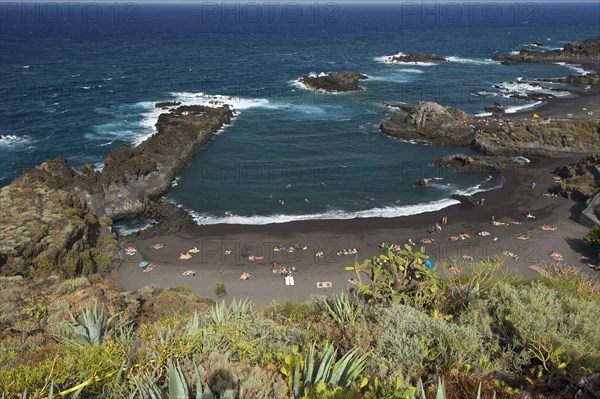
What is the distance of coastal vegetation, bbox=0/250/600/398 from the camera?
7453 mm

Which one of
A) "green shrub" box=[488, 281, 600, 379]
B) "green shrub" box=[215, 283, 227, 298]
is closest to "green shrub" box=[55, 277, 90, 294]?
"green shrub" box=[215, 283, 227, 298]

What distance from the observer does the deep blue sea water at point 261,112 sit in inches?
1444

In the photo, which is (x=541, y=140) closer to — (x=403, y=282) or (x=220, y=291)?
(x=220, y=291)

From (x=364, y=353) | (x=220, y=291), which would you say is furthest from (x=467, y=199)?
(x=364, y=353)

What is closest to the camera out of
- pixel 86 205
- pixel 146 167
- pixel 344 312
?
pixel 344 312

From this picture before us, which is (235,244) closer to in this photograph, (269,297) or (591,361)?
(269,297)

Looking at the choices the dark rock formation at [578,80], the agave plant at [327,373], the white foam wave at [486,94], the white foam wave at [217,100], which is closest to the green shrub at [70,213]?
the agave plant at [327,373]

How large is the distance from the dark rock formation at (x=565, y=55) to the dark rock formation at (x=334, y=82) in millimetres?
39038

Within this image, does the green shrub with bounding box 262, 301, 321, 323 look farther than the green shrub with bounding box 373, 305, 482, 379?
Yes

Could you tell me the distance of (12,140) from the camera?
150 ft

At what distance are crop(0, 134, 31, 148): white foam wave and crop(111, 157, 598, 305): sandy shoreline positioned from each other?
79.8 ft

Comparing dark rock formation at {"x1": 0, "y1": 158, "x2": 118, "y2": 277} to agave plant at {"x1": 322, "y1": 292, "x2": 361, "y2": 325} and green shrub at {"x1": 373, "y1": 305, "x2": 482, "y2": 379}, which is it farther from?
green shrub at {"x1": 373, "y1": 305, "x2": 482, "y2": 379}

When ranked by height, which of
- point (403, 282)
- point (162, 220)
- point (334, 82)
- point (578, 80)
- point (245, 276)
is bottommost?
point (245, 276)

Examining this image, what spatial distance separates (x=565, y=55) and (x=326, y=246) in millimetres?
88379
